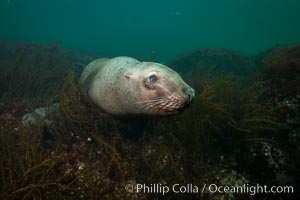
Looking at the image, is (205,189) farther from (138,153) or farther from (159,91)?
(159,91)

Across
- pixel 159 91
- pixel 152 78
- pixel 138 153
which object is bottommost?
pixel 138 153

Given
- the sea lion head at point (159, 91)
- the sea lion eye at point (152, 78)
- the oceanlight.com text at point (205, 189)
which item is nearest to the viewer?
the sea lion head at point (159, 91)

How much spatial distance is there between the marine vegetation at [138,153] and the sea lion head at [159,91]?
59cm

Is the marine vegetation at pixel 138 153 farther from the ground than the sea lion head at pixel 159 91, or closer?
closer

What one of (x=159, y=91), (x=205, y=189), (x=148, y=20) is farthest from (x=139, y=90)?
(x=148, y=20)

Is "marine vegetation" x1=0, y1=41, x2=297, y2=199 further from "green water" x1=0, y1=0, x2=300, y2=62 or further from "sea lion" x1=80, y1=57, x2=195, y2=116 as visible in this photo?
"green water" x1=0, y1=0, x2=300, y2=62

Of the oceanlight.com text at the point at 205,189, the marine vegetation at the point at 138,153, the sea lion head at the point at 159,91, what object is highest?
the sea lion head at the point at 159,91

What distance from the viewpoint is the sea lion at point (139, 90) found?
2.84 m

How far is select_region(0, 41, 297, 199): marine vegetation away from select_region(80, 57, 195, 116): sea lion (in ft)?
1.30

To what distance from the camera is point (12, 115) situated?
512 centimetres

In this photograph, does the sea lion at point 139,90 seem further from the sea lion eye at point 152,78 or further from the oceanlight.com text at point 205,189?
the oceanlight.com text at point 205,189

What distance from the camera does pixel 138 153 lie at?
3672 millimetres

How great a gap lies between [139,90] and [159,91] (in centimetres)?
39

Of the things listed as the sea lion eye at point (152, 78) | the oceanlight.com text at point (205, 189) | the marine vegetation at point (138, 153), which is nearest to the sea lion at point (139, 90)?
the sea lion eye at point (152, 78)
